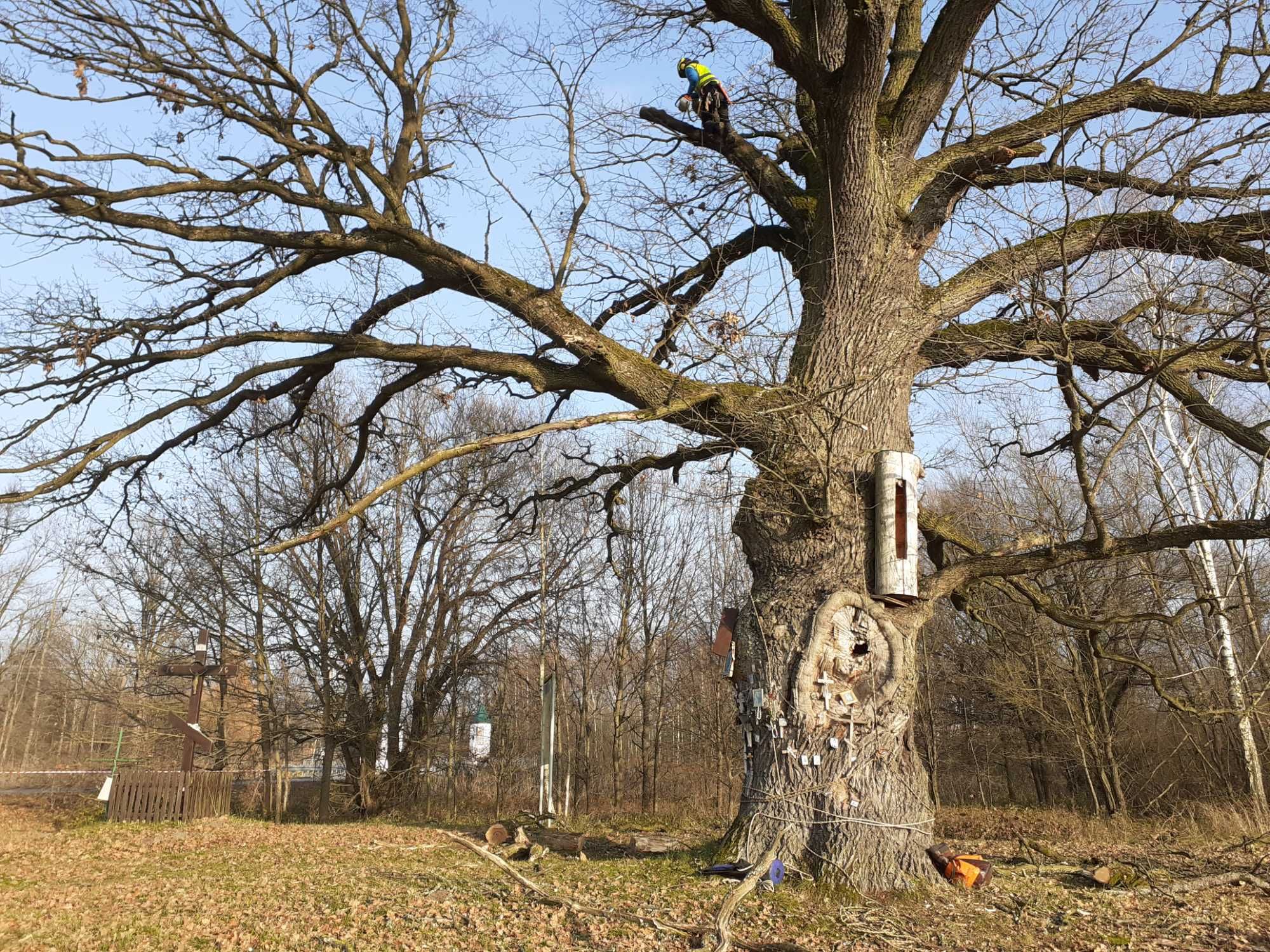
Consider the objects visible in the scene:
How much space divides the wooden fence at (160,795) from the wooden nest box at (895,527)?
1221 centimetres

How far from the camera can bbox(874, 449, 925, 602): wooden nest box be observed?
6.61 metres

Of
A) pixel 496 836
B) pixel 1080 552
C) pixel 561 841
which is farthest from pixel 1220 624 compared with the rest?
pixel 496 836

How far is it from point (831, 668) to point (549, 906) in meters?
2.58

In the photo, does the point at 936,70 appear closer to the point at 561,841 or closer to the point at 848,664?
the point at 848,664

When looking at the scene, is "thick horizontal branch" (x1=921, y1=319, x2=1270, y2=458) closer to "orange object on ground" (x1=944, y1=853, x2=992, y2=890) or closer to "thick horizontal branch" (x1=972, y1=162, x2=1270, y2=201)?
"thick horizontal branch" (x1=972, y1=162, x2=1270, y2=201)

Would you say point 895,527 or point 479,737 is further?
point 479,737

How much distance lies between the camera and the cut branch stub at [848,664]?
6375mm

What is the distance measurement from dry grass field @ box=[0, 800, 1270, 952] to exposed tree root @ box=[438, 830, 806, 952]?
7 cm

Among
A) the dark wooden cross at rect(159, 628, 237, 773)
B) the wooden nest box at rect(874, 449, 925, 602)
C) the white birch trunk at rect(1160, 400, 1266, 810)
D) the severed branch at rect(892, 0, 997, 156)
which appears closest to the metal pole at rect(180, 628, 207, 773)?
the dark wooden cross at rect(159, 628, 237, 773)

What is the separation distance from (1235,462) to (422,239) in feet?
61.7

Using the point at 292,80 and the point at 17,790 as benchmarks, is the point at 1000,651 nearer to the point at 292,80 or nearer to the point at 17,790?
the point at 292,80

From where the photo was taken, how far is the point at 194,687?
49.9 ft

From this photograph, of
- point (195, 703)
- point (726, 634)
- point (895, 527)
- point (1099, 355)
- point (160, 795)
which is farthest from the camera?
point (195, 703)

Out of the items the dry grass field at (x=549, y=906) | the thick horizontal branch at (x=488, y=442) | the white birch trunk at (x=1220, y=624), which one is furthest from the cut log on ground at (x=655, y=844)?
the white birch trunk at (x=1220, y=624)
